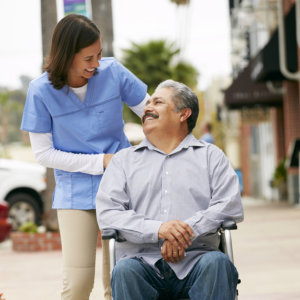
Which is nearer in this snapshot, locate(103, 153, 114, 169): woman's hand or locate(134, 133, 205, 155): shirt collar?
locate(134, 133, 205, 155): shirt collar

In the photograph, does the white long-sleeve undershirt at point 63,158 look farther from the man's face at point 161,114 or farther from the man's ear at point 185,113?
the man's ear at point 185,113

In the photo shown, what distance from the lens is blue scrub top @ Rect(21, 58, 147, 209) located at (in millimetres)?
4082

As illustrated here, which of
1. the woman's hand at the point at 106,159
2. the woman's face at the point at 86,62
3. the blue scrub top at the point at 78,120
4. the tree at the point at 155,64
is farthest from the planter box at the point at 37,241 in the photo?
the tree at the point at 155,64

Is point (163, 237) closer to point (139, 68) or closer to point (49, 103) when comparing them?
point (49, 103)

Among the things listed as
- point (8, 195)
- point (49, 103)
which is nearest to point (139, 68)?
point (8, 195)

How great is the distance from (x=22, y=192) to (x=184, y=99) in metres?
9.14

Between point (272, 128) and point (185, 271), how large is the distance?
21.2 meters

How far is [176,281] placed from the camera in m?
3.62

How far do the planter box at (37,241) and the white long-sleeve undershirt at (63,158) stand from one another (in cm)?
658

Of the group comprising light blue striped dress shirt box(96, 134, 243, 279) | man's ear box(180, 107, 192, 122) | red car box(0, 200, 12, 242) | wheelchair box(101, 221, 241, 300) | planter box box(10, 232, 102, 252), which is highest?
man's ear box(180, 107, 192, 122)

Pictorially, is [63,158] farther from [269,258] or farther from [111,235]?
[269,258]

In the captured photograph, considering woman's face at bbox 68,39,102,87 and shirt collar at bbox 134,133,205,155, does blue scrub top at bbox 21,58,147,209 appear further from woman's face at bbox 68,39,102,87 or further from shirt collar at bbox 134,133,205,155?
shirt collar at bbox 134,133,205,155

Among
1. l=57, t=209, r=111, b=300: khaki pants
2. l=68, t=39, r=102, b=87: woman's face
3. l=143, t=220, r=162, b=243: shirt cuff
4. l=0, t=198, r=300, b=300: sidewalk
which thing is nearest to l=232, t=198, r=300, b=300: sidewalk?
l=0, t=198, r=300, b=300: sidewalk

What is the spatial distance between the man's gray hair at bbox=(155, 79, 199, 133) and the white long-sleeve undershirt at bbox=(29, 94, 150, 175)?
0.49 metres
